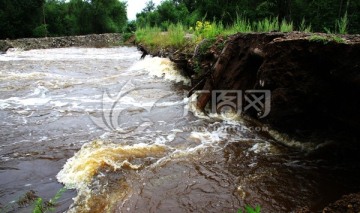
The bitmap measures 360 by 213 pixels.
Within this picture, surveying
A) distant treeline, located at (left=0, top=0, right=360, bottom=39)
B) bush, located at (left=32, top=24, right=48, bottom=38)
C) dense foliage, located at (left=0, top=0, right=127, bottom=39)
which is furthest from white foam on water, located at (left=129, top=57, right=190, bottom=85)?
dense foliage, located at (left=0, top=0, right=127, bottom=39)

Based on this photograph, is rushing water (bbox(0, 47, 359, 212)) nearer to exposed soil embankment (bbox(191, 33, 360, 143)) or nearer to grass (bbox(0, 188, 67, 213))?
grass (bbox(0, 188, 67, 213))

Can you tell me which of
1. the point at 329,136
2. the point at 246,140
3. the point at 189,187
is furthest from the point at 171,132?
the point at 329,136

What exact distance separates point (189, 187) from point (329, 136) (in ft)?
8.15

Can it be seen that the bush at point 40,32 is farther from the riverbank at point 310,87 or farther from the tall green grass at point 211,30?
the riverbank at point 310,87

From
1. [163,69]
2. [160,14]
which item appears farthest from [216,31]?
[160,14]

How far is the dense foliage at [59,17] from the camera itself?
1283 inches

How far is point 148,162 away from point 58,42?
26.3m

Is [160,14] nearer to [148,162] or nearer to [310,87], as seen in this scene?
[310,87]

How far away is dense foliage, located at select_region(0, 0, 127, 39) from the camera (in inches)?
1283

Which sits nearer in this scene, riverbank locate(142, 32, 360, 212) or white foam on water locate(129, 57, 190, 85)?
riverbank locate(142, 32, 360, 212)

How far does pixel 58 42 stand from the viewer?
27.6 m

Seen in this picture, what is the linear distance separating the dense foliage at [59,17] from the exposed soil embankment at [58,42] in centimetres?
660

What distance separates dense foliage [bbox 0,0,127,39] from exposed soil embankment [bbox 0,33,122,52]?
21.7ft

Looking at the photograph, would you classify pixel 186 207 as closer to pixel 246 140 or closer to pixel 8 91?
pixel 246 140
